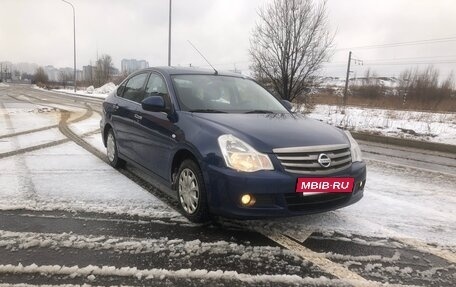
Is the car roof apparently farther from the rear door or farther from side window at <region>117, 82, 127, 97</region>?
side window at <region>117, 82, 127, 97</region>

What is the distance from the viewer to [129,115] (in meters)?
5.48

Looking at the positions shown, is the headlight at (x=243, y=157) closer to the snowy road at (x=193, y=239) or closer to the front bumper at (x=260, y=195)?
the front bumper at (x=260, y=195)

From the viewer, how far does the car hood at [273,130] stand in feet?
12.0

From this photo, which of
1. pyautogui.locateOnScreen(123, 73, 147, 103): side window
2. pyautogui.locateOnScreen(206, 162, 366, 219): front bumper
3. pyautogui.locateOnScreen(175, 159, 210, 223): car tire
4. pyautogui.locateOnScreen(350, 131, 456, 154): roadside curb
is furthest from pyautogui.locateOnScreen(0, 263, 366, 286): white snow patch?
pyautogui.locateOnScreen(350, 131, 456, 154): roadside curb

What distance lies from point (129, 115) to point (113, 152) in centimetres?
96

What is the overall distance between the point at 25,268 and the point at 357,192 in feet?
9.82

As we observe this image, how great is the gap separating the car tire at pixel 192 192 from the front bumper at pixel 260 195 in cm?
12

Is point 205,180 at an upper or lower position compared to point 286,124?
lower

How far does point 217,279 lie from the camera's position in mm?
2943

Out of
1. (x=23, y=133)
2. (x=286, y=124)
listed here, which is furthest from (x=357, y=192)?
(x=23, y=133)

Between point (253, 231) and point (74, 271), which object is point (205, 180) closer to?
point (253, 231)

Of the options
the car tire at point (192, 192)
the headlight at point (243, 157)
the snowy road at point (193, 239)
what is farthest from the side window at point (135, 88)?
the headlight at point (243, 157)

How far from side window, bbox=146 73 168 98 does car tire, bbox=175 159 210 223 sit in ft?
3.72

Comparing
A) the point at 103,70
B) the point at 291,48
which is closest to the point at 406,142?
the point at 291,48
